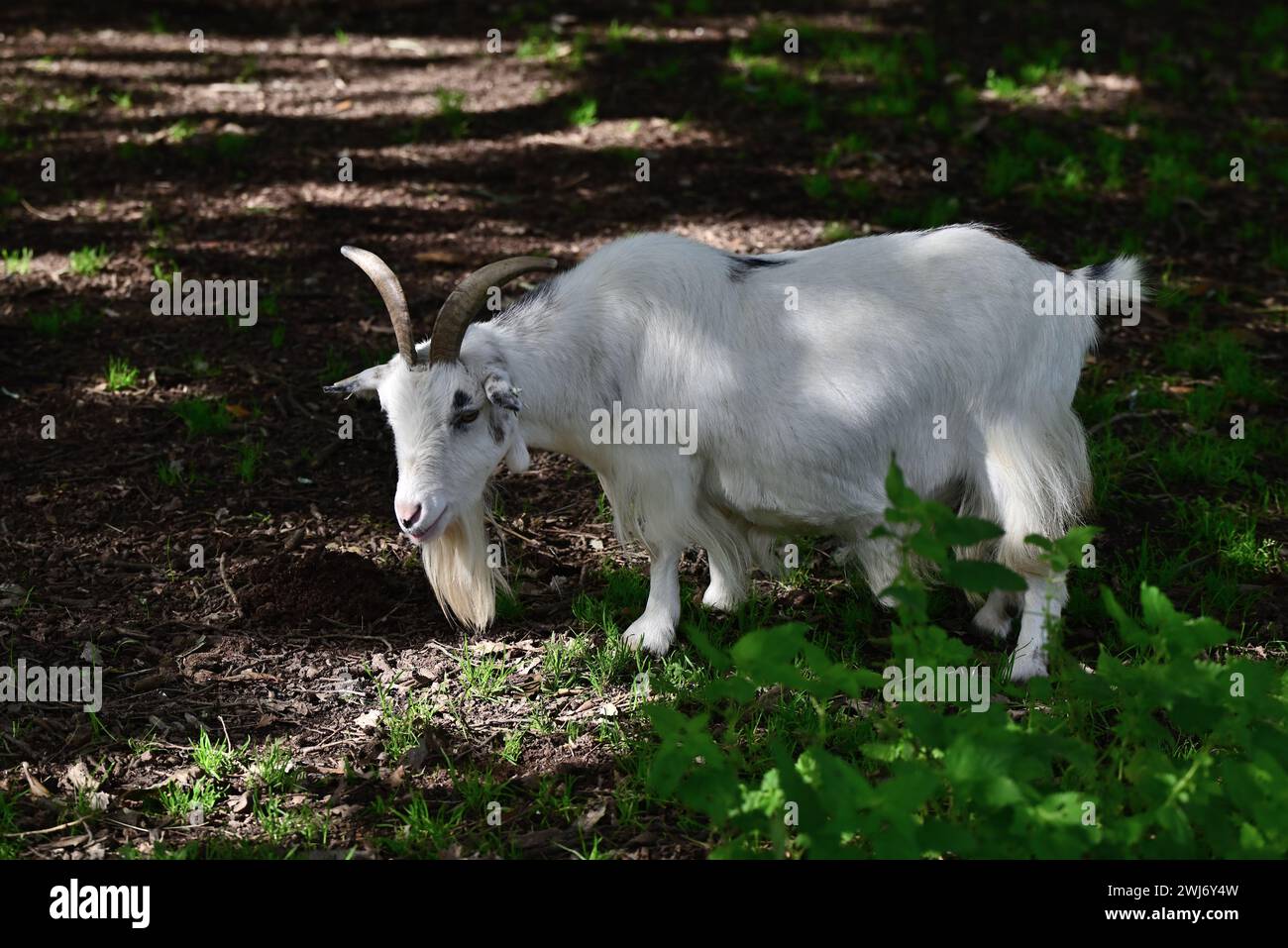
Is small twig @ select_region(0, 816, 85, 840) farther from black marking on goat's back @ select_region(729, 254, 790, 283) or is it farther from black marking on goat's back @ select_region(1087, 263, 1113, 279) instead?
black marking on goat's back @ select_region(1087, 263, 1113, 279)

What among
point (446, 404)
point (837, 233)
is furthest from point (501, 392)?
point (837, 233)

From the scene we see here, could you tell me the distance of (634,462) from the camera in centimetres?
448

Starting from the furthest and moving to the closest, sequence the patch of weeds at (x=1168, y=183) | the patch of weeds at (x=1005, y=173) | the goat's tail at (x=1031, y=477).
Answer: the patch of weeds at (x=1005, y=173)
the patch of weeds at (x=1168, y=183)
the goat's tail at (x=1031, y=477)

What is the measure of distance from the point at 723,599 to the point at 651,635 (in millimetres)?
354

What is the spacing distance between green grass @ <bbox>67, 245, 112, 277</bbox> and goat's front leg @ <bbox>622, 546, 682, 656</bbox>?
424 centimetres

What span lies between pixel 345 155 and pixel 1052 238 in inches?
181

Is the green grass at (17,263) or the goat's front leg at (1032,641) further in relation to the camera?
the green grass at (17,263)

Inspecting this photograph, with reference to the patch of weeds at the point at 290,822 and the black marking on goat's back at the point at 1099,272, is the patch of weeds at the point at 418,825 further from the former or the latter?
the black marking on goat's back at the point at 1099,272

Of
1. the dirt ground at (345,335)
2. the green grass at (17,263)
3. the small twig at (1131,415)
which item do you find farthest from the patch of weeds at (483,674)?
the green grass at (17,263)

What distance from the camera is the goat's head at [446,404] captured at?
4.14 meters

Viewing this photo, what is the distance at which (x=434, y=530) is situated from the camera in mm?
4246

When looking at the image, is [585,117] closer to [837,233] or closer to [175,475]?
[837,233]

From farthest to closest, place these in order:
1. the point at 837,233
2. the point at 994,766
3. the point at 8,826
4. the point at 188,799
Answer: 1. the point at 837,233
2. the point at 188,799
3. the point at 8,826
4. the point at 994,766

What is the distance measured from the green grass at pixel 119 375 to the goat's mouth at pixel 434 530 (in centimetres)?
269
